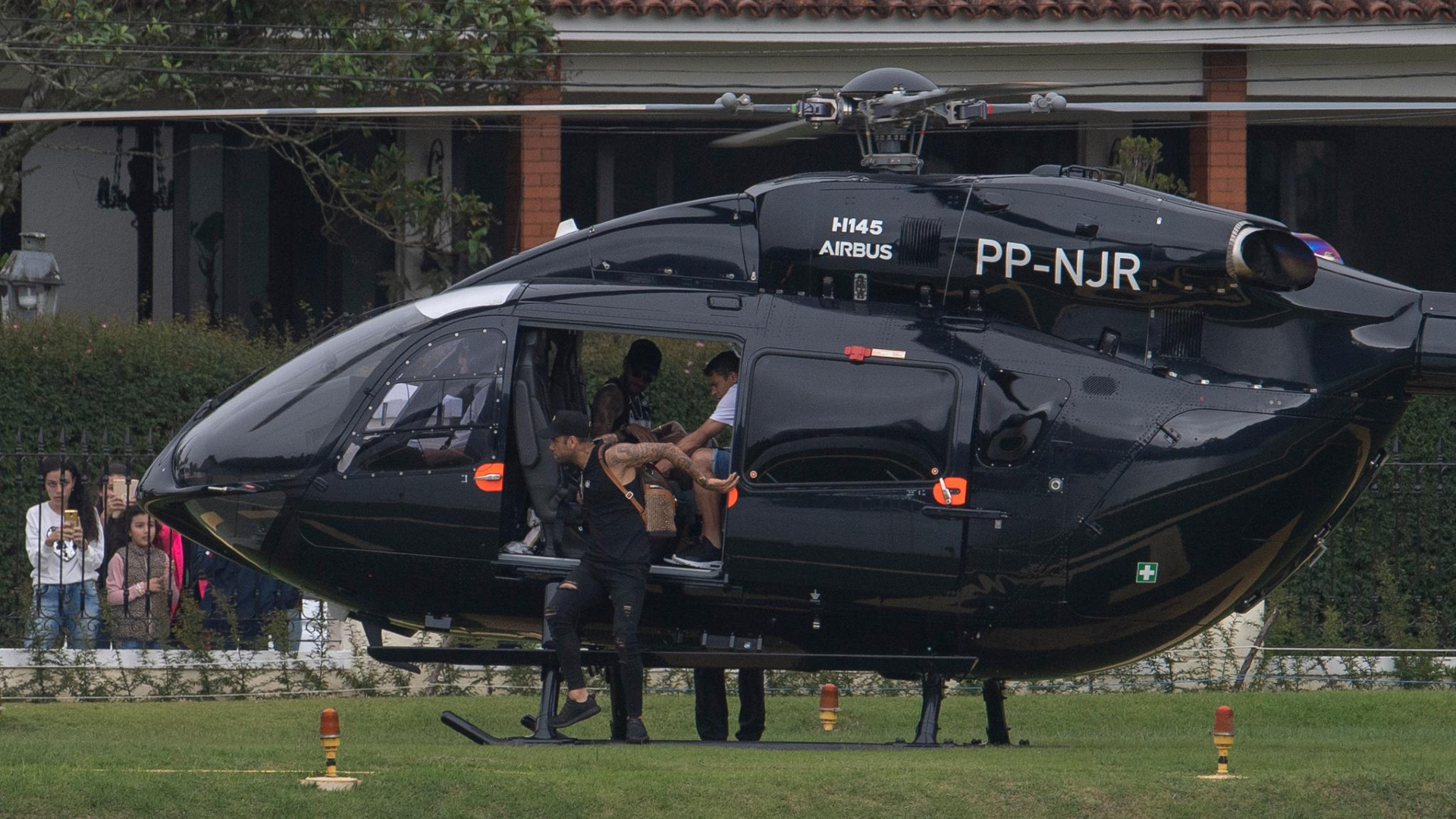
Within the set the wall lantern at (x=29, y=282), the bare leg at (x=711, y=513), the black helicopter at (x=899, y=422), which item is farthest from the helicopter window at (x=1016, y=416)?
the wall lantern at (x=29, y=282)

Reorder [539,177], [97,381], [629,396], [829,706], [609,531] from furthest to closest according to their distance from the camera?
[539,177] < [97,381] < [829,706] < [629,396] < [609,531]

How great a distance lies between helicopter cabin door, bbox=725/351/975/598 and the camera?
9.80m

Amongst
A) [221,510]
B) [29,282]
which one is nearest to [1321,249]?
[221,510]

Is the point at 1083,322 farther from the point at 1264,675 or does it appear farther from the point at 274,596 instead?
the point at 274,596

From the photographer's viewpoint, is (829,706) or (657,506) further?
(829,706)

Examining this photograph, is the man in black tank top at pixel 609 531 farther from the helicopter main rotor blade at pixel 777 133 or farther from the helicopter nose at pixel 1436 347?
the helicopter nose at pixel 1436 347

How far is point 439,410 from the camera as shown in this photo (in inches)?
402

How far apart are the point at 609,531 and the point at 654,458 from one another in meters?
0.46

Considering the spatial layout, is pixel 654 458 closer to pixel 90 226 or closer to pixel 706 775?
pixel 706 775

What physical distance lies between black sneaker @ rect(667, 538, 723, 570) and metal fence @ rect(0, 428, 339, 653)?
453 centimetres

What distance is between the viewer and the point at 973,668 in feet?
33.1

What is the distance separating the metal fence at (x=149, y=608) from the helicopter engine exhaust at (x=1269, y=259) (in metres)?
7.45

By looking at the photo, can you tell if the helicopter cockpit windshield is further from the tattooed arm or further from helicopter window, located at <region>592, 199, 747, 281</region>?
the tattooed arm

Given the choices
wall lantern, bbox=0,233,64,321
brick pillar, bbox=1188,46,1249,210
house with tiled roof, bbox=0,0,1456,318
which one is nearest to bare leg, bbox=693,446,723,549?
house with tiled roof, bbox=0,0,1456,318
